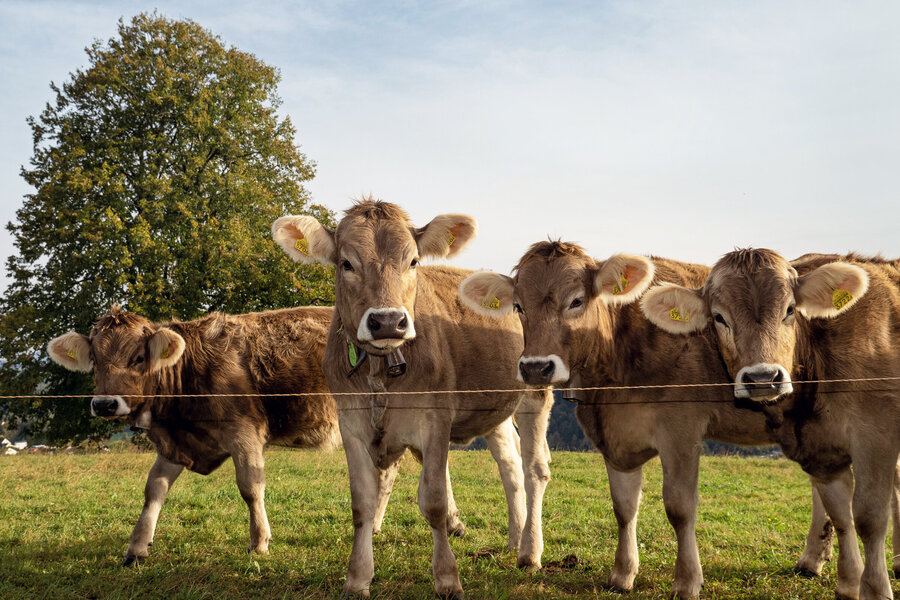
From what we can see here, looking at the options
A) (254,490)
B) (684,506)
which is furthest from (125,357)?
(684,506)

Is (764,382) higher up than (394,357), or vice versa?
(764,382)

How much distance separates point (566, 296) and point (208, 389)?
4350 millimetres

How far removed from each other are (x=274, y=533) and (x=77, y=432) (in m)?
18.2

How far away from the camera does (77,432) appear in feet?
75.6

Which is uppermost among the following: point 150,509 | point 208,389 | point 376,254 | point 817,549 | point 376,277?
point 376,254

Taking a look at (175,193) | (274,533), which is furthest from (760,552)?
(175,193)

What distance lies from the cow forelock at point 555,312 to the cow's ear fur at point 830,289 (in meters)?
1.45

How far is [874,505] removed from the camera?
4.88m

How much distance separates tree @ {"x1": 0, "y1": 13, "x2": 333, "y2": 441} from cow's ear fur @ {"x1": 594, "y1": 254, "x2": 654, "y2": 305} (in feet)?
59.9

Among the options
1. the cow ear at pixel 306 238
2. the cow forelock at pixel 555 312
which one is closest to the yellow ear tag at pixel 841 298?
the cow forelock at pixel 555 312

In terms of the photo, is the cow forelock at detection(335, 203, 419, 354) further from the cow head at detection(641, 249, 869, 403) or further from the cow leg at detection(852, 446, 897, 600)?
the cow leg at detection(852, 446, 897, 600)

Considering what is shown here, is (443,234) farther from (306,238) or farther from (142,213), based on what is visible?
(142,213)

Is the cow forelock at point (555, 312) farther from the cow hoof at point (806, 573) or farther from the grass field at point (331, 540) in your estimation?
the cow hoof at point (806, 573)

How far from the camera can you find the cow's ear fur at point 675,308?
5.29 m
